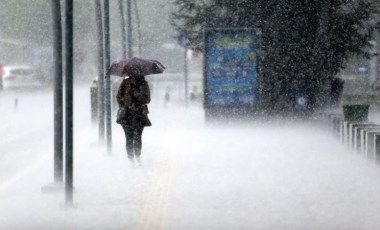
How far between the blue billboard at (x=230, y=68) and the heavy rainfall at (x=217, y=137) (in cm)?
3

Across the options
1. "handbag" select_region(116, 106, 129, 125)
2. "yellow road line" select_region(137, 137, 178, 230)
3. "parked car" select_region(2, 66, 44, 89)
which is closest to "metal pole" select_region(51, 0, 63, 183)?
"yellow road line" select_region(137, 137, 178, 230)

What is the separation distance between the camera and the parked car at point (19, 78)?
177 feet

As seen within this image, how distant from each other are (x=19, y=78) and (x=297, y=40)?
27291 millimetres

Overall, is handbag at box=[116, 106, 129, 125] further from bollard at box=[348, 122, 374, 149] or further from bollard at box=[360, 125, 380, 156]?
bollard at box=[348, 122, 374, 149]

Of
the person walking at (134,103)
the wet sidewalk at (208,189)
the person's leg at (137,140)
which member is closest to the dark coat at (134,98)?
the person walking at (134,103)

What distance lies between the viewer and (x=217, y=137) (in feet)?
77.3

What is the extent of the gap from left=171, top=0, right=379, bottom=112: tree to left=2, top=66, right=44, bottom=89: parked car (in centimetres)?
2555

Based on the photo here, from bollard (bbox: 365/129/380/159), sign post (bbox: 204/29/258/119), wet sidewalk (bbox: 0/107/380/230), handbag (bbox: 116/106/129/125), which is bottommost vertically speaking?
wet sidewalk (bbox: 0/107/380/230)

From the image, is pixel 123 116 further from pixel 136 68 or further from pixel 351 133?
pixel 351 133

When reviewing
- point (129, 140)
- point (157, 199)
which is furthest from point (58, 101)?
point (129, 140)

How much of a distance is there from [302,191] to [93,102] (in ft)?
52.5

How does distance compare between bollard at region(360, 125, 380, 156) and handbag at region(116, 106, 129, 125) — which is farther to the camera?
bollard at region(360, 125, 380, 156)

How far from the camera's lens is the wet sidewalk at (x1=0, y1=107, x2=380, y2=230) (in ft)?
35.6

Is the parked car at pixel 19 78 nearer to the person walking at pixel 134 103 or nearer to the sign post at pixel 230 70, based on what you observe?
the sign post at pixel 230 70
